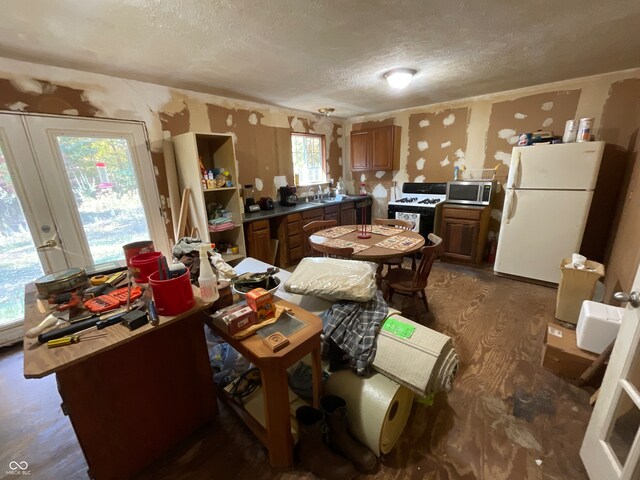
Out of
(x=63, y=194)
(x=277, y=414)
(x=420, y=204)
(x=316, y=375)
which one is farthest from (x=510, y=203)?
(x=63, y=194)

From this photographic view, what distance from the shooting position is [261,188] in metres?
3.85

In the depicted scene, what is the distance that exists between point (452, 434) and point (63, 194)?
10.9 feet

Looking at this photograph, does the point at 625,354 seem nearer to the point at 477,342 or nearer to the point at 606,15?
the point at 477,342

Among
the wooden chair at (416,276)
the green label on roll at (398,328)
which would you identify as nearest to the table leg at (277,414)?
the green label on roll at (398,328)

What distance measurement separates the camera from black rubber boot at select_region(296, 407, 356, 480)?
116 centimetres

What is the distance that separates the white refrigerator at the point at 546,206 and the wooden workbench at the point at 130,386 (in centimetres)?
332

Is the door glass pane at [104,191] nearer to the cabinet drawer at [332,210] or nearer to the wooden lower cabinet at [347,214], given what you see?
the cabinet drawer at [332,210]

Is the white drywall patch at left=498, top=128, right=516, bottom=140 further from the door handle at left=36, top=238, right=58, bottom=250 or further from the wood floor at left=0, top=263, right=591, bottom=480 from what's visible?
the door handle at left=36, top=238, right=58, bottom=250

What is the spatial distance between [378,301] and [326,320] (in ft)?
1.01

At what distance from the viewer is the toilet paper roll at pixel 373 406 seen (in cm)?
121

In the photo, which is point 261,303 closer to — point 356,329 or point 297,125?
point 356,329

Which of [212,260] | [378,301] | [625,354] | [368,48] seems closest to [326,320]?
[378,301]

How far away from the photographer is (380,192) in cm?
482

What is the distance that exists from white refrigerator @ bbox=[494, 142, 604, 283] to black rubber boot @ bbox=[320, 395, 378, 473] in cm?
286
